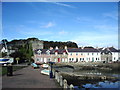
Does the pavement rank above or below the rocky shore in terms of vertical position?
above

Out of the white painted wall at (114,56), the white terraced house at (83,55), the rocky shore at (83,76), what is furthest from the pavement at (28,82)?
the white painted wall at (114,56)

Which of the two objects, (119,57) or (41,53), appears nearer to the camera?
(41,53)

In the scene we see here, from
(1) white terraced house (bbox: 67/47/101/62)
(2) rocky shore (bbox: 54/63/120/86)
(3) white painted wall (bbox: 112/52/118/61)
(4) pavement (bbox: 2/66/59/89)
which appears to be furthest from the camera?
(3) white painted wall (bbox: 112/52/118/61)

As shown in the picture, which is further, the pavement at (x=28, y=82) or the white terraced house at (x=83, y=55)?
the white terraced house at (x=83, y=55)

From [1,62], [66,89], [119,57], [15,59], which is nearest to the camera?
[66,89]

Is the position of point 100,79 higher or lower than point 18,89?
lower

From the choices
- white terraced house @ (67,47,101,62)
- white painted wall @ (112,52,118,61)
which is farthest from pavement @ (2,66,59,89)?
white painted wall @ (112,52,118,61)

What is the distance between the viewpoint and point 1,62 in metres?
40.6

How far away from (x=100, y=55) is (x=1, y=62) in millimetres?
36612

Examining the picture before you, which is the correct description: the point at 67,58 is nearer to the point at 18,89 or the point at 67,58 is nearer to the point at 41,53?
the point at 41,53

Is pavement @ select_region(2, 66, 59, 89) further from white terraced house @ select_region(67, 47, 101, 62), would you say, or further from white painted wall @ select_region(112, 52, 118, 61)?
white painted wall @ select_region(112, 52, 118, 61)

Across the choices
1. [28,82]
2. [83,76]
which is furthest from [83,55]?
[28,82]

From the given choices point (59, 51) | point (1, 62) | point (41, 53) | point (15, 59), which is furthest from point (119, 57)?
point (1, 62)

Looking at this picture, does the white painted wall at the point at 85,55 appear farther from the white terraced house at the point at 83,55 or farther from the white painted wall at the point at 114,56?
the white painted wall at the point at 114,56
